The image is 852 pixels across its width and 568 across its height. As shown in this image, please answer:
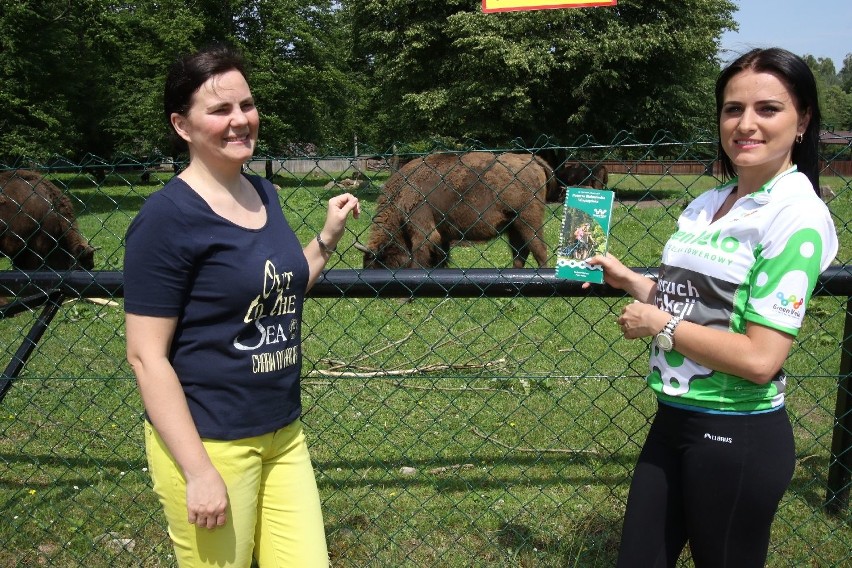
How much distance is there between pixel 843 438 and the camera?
332 centimetres

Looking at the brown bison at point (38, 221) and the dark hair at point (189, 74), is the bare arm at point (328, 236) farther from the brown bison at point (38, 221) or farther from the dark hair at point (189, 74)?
the brown bison at point (38, 221)

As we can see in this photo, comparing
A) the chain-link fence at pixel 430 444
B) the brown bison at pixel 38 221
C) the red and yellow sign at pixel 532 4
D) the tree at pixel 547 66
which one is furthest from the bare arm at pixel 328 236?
the tree at pixel 547 66

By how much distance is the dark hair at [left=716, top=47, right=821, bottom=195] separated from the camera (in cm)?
194

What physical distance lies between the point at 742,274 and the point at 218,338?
4.55ft

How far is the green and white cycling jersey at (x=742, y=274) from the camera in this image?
1.83m

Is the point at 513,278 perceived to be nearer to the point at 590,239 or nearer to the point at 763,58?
the point at 590,239

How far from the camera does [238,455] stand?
6.79 feet

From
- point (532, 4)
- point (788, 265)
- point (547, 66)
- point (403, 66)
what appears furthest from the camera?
point (403, 66)

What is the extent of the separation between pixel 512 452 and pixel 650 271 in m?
1.90

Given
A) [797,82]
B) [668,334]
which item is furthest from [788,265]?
[797,82]

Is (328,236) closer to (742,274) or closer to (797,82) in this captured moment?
(742,274)

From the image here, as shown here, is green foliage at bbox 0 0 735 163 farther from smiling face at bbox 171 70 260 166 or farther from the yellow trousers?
the yellow trousers

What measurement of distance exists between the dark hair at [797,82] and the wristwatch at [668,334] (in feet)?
1.80

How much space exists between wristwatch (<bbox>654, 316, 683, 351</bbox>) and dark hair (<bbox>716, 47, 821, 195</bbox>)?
55 centimetres
